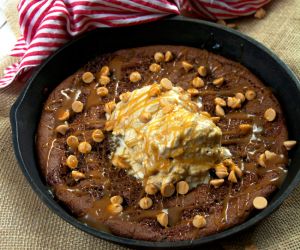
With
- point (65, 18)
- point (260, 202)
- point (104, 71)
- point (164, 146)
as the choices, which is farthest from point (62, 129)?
point (260, 202)

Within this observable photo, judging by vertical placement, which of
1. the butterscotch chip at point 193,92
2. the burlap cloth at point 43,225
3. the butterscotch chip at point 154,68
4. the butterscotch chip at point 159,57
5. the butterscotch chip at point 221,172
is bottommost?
the burlap cloth at point 43,225

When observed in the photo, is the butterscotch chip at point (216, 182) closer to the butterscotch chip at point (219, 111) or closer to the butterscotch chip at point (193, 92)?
the butterscotch chip at point (219, 111)

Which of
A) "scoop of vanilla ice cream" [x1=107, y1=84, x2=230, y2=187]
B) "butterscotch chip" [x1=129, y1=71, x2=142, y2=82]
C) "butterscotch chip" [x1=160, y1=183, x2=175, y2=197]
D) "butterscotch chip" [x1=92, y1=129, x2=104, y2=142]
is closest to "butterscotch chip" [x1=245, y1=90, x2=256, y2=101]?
"scoop of vanilla ice cream" [x1=107, y1=84, x2=230, y2=187]

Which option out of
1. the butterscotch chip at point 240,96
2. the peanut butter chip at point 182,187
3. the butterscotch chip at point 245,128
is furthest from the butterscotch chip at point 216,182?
the butterscotch chip at point 240,96

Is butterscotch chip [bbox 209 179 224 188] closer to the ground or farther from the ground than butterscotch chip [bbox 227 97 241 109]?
closer to the ground

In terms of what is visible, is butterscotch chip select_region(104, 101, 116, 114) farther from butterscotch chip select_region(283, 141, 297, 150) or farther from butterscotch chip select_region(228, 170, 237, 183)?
butterscotch chip select_region(283, 141, 297, 150)

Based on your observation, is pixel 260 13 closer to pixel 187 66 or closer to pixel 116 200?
pixel 187 66

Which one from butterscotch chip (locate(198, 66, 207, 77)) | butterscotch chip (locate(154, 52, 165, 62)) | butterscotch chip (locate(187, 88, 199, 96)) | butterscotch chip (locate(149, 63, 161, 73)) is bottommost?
butterscotch chip (locate(149, 63, 161, 73))
